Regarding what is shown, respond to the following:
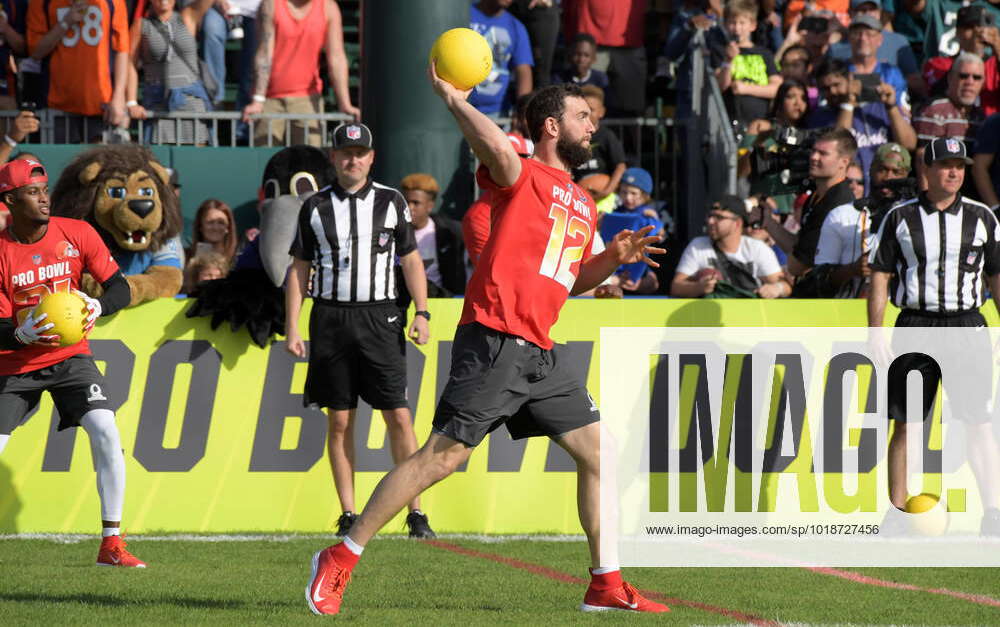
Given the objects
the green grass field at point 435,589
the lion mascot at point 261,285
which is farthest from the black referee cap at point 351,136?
the green grass field at point 435,589

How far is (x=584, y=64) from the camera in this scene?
505 inches

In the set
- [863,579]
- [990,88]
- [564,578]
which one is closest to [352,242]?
[564,578]

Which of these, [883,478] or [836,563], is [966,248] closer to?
[883,478]

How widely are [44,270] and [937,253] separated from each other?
187 inches

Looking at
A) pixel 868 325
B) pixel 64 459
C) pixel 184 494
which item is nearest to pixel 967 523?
pixel 868 325

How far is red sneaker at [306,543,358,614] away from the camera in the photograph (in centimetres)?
581

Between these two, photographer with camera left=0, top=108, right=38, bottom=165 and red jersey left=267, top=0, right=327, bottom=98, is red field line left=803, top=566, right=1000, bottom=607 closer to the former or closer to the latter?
photographer with camera left=0, top=108, right=38, bottom=165

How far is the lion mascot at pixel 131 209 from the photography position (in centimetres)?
912

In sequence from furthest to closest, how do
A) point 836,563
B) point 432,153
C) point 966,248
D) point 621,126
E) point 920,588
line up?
point 621,126 < point 432,153 < point 966,248 < point 836,563 < point 920,588

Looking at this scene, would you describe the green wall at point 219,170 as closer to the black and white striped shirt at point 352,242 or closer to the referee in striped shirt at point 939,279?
the black and white striped shirt at point 352,242

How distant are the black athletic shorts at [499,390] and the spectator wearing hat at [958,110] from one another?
6.70 meters

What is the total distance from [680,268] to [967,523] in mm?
2354

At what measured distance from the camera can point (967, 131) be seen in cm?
1211

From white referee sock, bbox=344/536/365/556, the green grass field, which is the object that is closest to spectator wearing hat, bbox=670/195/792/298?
the green grass field
